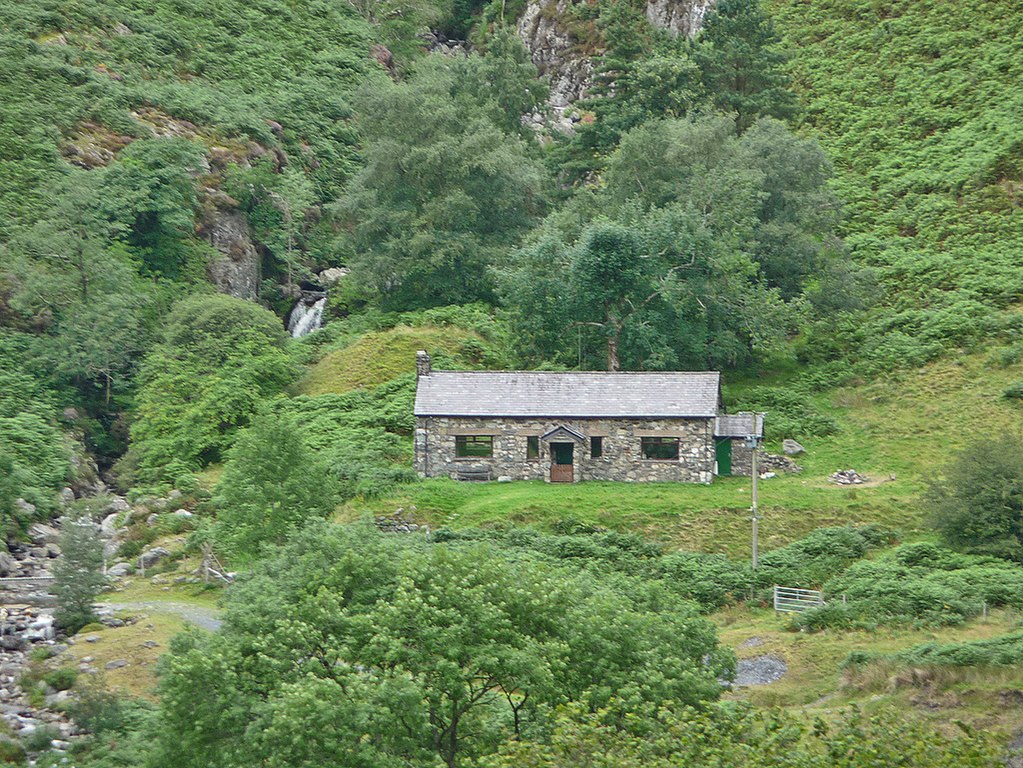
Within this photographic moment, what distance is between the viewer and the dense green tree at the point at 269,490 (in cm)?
5569

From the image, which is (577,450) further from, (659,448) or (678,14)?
(678,14)

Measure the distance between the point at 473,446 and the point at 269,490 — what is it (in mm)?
10642

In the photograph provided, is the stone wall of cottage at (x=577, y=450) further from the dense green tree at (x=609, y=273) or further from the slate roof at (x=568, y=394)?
the dense green tree at (x=609, y=273)

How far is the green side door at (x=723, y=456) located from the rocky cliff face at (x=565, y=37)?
43.8 meters

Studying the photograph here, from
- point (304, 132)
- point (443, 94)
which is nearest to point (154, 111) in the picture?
point (304, 132)

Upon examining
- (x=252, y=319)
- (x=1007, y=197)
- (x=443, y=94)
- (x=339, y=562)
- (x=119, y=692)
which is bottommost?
(x=119, y=692)

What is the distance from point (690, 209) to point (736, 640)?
88.8 ft

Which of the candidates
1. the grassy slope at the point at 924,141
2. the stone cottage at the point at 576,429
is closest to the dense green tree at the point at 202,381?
the stone cottage at the point at 576,429

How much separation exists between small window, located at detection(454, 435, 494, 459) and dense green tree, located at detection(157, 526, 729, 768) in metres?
22.7

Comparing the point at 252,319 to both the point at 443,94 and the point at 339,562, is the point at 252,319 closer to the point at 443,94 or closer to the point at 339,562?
the point at 443,94

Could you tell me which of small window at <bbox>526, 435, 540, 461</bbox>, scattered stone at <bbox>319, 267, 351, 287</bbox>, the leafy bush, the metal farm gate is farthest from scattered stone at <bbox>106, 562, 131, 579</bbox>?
scattered stone at <bbox>319, 267, 351, 287</bbox>

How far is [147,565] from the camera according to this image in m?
60.8

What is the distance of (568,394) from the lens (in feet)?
210


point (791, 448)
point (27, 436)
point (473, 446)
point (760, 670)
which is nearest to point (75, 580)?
point (27, 436)
